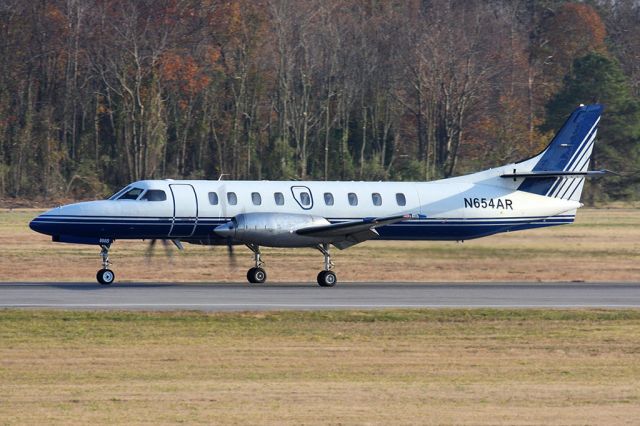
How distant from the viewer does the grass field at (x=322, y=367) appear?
48.5ft

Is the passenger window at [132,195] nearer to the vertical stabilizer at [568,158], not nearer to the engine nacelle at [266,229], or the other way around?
the engine nacelle at [266,229]

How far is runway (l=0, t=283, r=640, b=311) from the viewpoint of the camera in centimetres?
2614

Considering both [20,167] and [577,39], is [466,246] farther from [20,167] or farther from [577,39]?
[577,39]

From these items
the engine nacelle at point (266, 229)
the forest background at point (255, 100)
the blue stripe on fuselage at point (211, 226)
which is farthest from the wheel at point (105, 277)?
the forest background at point (255, 100)

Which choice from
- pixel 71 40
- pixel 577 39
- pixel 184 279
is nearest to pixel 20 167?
pixel 71 40

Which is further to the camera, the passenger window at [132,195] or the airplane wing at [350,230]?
the passenger window at [132,195]

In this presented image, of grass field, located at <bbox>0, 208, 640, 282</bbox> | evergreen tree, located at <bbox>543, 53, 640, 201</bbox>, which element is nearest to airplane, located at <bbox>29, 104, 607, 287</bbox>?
grass field, located at <bbox>0, 208, 640, 282</bbox>

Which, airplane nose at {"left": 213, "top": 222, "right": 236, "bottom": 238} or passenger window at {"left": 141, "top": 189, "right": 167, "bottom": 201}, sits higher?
passenger window at {"left": 141, "top": 189, "right": 167, "bottom": 201}

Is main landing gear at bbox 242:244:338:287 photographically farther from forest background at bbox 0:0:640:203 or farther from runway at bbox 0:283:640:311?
forest background at bbox 0:0:640:203

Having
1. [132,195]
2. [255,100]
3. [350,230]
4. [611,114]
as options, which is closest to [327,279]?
[350,230]

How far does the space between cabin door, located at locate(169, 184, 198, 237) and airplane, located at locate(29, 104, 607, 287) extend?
1.0 inches

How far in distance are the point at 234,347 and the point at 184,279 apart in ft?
49.7

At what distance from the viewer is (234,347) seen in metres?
20.6

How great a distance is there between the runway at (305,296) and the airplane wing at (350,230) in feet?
4.48
